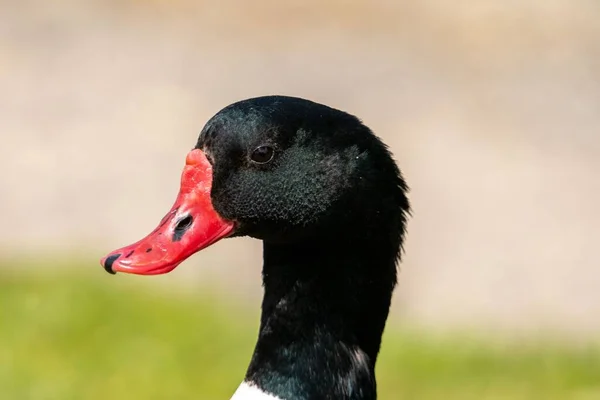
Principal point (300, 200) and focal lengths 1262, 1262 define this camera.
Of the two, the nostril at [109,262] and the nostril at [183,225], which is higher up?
the nostril at [183,225]

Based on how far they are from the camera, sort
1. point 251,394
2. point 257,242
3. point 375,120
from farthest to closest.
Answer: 1. point 375,120
2. point 257,242
3. point 251,394

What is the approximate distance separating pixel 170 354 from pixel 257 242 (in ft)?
3.78

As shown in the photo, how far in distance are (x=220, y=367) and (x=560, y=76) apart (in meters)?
4.51

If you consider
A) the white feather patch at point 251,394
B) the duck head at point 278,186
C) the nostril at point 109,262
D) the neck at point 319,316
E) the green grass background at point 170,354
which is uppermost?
the green grass background at point 170,354

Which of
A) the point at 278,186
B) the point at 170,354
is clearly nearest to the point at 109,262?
the point at 278,186

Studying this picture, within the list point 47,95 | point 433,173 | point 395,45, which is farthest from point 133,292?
point 395,45

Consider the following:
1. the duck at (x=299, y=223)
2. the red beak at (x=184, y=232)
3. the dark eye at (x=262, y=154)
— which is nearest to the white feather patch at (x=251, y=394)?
the duck at (x=299, y=223)

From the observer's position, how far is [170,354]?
559 cm

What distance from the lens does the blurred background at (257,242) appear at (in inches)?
223

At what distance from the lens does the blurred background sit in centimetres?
566

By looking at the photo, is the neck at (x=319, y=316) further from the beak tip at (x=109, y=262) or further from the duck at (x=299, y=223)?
the beak tip at (x=109, y=262)

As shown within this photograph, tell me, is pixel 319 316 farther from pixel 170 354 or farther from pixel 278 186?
pixel 170 354

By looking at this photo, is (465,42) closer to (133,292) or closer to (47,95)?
(47,95)

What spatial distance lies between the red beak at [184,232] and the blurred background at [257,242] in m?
2.55
